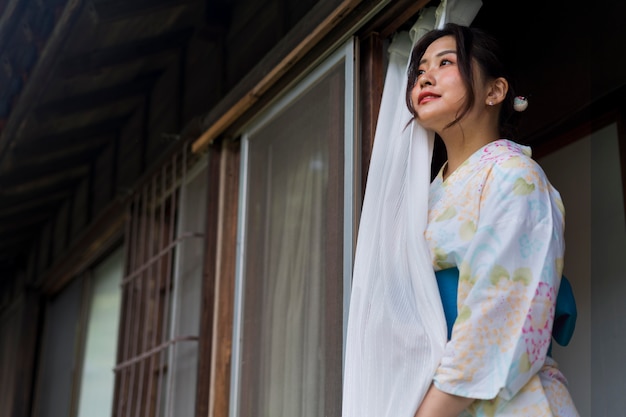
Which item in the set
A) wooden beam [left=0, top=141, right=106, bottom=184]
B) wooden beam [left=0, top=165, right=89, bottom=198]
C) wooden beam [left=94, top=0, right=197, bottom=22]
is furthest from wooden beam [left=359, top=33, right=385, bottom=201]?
wooden beam [left=0, top=165, right=89, bottom=198]

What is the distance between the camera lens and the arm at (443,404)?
5.02 feet

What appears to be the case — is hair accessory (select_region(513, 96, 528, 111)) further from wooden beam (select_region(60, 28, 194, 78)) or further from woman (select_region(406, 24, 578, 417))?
wooden beam (select_region(60, 28, 194, 78))

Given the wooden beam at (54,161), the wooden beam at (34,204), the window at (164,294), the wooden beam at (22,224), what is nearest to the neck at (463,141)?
the window at (164,294)

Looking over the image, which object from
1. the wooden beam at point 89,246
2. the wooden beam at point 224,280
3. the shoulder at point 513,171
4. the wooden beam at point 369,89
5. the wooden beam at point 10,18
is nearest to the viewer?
the shoulder at point 513,171

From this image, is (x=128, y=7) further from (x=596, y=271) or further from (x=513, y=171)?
(x=513, y=171)

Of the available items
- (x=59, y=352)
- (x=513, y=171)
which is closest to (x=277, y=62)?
(x=513, y=171)

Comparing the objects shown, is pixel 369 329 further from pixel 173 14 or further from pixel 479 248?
pixel 173 14

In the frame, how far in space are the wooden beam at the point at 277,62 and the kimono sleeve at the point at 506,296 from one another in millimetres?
935

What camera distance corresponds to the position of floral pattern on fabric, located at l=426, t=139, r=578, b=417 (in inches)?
59.5

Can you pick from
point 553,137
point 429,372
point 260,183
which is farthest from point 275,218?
point 429,372

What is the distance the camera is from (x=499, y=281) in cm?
154

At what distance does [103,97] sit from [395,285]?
A: 306 cm

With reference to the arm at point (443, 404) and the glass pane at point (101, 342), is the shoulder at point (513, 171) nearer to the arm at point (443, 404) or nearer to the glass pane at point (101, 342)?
the arm at point (443, 404)

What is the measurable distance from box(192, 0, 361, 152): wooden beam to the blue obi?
91cm
